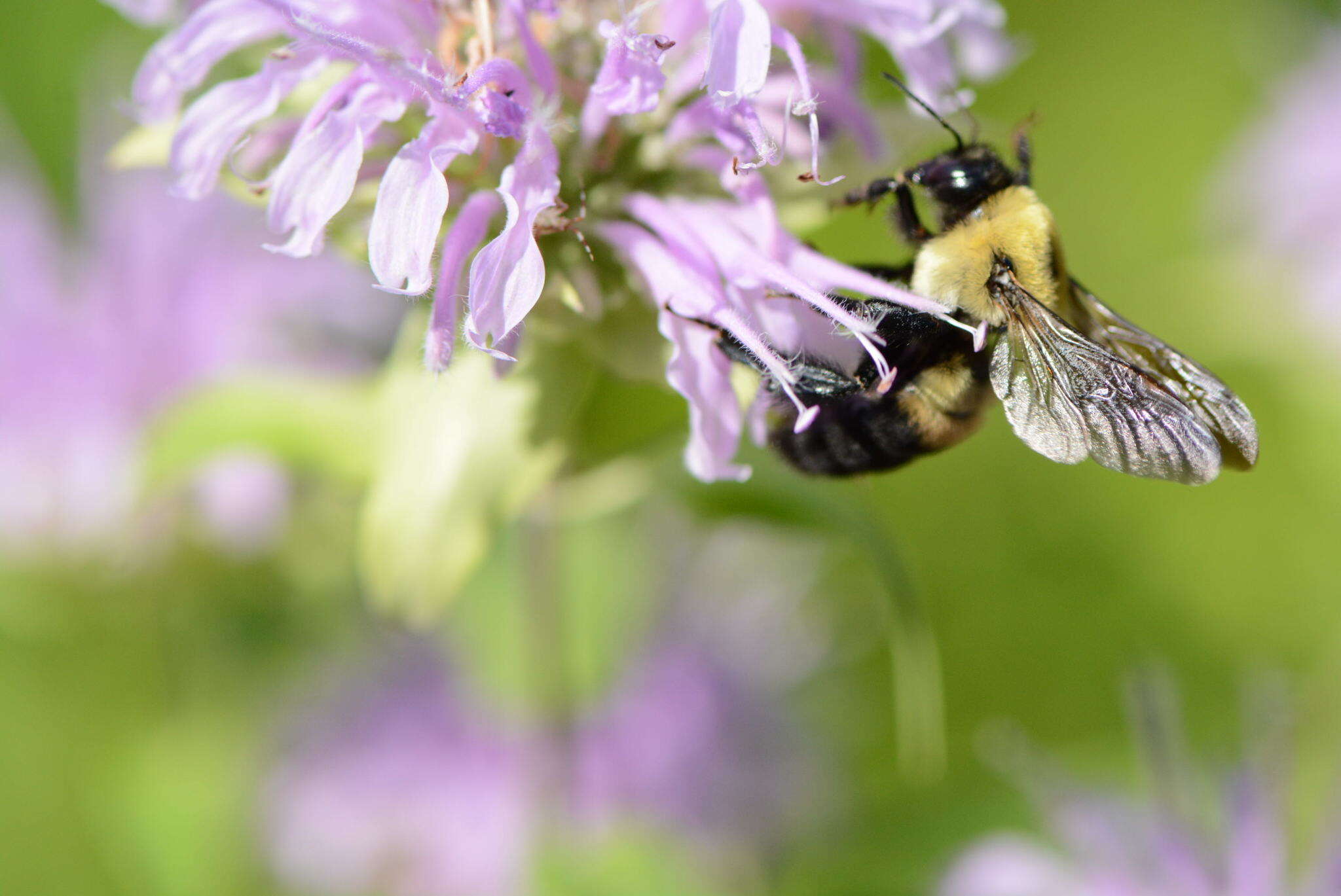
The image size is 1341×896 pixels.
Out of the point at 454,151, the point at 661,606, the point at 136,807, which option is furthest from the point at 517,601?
the point at 454,151

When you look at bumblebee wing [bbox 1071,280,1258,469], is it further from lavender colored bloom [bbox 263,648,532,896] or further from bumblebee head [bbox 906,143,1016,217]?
lavender colored bloom [bbox 263,648,532,896]

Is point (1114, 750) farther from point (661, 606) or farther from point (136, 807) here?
point (136, 807)

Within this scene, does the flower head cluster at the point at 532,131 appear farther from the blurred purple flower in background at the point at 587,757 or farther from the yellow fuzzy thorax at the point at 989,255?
the blurred purple flower in background at the point at 587,757

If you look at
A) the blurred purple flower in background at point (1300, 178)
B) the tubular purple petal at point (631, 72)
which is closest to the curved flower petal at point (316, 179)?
the tubular purple petal at point (631, 72)

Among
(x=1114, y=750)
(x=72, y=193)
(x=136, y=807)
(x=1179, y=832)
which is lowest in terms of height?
(x=136, y=807)

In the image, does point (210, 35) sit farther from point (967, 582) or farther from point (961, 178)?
point (967, 582)

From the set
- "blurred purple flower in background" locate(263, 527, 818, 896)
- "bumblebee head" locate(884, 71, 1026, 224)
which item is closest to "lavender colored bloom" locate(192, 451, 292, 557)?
"blurred purple flower in background" locate(263, 527, 818, 896)
